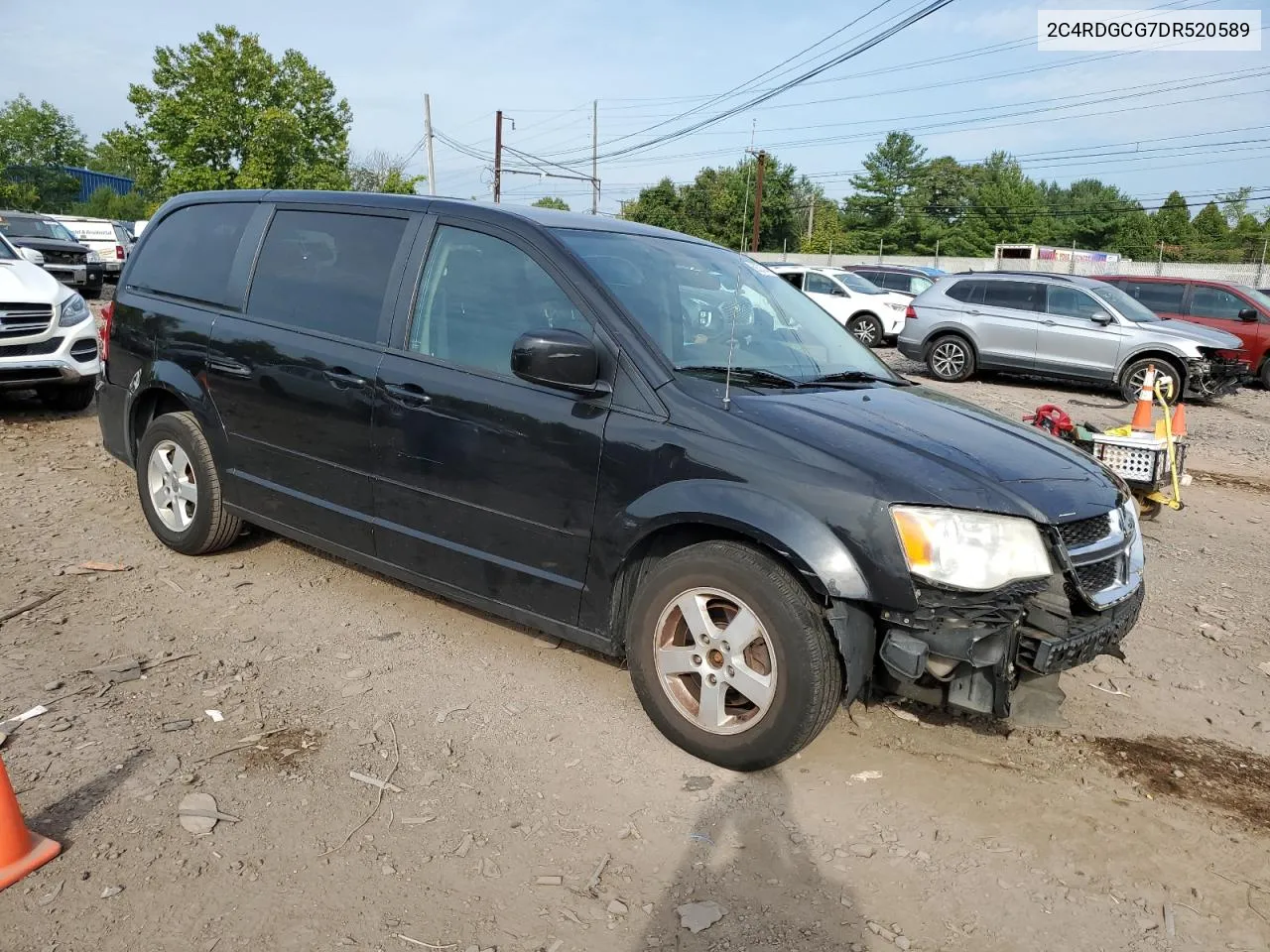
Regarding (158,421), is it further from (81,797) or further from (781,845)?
(781,845)

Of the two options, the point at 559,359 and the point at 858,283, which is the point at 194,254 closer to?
the point at 559,359

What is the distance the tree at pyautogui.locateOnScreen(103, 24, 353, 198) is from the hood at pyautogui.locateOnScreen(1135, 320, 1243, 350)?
34.9 m

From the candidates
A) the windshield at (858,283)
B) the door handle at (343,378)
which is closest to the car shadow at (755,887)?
the door handle at (343,378)

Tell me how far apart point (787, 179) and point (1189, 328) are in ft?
215

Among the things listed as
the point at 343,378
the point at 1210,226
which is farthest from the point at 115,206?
the point at 1210,226

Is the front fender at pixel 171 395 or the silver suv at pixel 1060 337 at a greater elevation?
the silver suv at pixel 1060 337

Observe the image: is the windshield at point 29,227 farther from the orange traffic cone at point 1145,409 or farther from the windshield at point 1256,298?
the windshield at point 1256,298

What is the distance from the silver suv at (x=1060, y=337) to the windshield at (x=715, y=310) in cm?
969

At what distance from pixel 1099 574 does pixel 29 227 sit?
81.4ft

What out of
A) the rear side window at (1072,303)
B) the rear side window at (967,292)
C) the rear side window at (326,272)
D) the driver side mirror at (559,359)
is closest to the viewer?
the driver side mirror at (559,359)

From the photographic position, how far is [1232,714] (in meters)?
3.99

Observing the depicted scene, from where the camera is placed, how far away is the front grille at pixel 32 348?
8.12 m

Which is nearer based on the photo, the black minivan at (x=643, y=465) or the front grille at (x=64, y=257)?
the black minivan at (x=643, y=465)

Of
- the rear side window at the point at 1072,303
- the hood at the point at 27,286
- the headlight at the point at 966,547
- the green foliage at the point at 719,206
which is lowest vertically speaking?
the headlight at the point at 966,547
